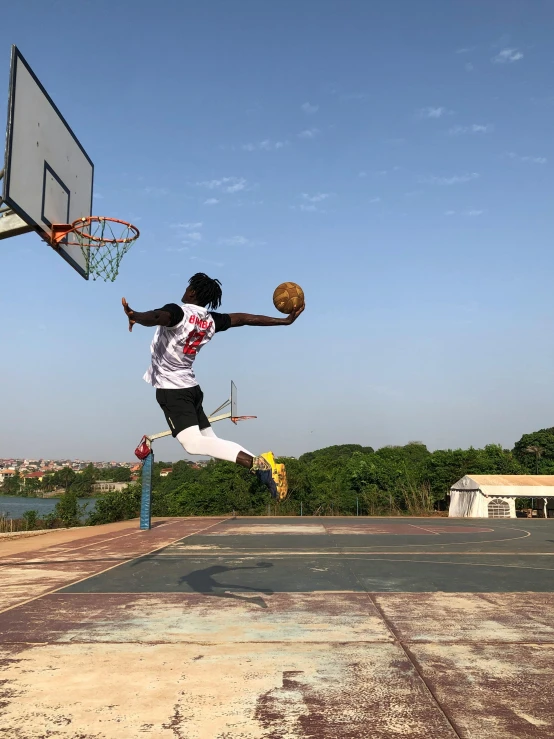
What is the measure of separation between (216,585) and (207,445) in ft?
10.4

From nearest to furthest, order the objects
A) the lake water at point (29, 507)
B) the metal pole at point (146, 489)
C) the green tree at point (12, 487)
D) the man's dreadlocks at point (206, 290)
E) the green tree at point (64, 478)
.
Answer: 1. the man's dreadlocks at point (206, 290)
2. the metal pole at point (146, 489)
3. the lake water at point (29, 507)
4. the green tree at point (64, 478)
5. the green tree at point (12, 487)

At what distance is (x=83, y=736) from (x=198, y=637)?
6.21ft

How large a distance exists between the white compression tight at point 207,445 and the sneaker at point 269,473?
0.27 metres

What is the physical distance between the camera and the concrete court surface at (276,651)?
2.99 meters

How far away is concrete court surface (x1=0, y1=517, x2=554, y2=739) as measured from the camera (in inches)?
118

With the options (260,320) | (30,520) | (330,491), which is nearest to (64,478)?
(330,491)

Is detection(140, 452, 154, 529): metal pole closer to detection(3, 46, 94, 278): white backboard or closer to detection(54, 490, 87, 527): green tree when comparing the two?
detection(3, 46, 94, 278): white backboard

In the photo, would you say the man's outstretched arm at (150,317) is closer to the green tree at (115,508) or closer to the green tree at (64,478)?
the green tree at (115,508)

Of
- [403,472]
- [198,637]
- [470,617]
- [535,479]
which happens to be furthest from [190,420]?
[403,472]

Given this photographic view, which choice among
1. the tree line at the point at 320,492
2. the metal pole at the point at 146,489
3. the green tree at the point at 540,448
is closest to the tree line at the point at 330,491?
the tree line at the point at 320,492

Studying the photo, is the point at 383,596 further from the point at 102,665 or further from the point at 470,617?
the point at 102,665

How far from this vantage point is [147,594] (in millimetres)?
6449

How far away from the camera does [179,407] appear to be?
4.77 m

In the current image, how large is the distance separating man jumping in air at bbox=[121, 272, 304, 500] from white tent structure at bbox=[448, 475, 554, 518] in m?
28.0
